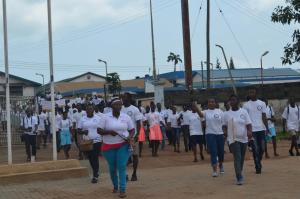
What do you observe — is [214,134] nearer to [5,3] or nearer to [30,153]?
[5,3]

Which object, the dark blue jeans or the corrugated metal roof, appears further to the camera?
the corrugated metal roof

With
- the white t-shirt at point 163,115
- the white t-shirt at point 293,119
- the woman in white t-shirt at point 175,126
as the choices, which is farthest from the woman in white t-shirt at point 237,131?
the woman in white t-shirt at point 175,126

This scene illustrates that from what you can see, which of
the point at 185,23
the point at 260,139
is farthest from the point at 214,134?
the point at 185,23

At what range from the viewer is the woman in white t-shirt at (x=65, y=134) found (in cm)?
2006

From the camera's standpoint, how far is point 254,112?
45.5ft

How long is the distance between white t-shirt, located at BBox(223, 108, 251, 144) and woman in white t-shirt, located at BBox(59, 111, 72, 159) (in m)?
9.35

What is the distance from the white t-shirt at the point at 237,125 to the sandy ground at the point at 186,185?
3.01ft

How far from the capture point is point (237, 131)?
11570mm

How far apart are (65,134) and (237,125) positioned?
984 cm

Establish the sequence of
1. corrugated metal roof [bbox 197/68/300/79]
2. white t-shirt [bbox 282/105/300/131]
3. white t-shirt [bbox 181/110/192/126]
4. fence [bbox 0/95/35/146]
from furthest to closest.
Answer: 1. corrugated metal roof [bbox 197/68/300/79]
2. fence [bbox 0/95/35/146]
3. white t-shirt [bbox 181/110/192/126]
4. white t-shirt [bbox 282/105/300/131]

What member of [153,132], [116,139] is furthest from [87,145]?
[153,132]

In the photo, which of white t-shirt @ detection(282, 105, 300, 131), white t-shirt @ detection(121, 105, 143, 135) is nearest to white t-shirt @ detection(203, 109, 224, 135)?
white t-shirt @ detection(121, 105, 143, 135)

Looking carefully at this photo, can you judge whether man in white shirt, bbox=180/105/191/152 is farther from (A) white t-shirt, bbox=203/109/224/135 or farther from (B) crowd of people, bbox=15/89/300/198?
(A) white t-shirt, bbox=203/109/224/135

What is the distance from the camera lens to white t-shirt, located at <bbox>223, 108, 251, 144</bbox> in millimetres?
11578
